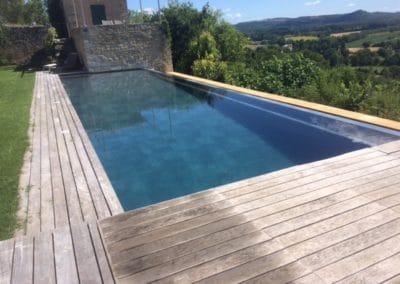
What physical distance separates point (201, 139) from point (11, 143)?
8.40 feet

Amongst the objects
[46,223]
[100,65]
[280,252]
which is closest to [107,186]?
[46,223]

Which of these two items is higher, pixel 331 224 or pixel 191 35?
pixel 191 35

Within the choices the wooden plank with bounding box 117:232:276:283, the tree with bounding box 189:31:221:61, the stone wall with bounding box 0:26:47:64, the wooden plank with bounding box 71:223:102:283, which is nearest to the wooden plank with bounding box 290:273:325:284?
the wooden plank with bounding box 117:232:276:283

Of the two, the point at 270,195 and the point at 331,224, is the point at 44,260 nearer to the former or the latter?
the point at 270,195

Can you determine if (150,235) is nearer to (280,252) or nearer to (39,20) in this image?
(280,252)

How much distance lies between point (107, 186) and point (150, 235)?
102 centimetres

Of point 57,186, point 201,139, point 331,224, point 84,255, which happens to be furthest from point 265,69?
point 84,255

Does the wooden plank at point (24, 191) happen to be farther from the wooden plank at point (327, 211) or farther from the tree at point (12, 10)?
the tree at point (12, 10)

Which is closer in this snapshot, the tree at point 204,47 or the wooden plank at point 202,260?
the wooden plank at point 202,260

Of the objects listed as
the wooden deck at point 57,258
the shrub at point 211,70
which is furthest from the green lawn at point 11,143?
the shrub at point 211,70

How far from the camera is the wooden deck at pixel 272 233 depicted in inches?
75.7

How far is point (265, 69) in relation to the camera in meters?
10.6

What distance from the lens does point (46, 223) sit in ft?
8.43

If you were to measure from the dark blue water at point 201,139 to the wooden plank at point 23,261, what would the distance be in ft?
3.28
